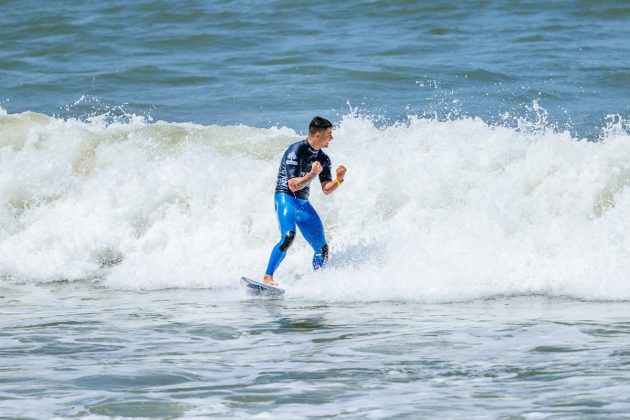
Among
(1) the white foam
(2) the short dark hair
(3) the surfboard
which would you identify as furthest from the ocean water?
(2) the short dark hair

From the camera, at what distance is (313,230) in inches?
442

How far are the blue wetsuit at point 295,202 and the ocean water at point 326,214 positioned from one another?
1.63ft

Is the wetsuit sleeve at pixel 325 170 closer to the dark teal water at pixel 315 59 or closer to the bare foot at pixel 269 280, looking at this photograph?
the bare foot at pixel 269 280

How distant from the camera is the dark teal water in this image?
19000 mm

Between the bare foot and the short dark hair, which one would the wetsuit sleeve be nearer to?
the short dark hair

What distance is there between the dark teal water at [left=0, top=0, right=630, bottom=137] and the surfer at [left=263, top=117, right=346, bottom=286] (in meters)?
6.67

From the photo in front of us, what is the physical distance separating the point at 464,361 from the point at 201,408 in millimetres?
2064

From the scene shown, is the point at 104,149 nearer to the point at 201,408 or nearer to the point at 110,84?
the point at 110,84

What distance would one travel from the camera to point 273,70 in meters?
22.0

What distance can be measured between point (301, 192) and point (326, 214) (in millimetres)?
2260

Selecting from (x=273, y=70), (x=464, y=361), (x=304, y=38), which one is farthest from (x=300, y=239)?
(x=304, y=38)

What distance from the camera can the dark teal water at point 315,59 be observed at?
19.0 m

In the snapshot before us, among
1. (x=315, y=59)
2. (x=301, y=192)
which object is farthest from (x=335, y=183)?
(x=315, y=59)

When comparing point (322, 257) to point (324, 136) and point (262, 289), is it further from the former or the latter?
point (324, 136)
